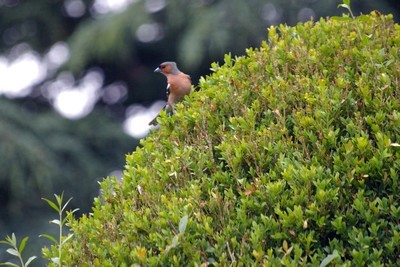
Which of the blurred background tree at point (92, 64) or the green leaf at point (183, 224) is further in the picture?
the blurred background tree at point (92, 64)

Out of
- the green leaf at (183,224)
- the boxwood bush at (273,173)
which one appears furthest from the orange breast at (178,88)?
the green leaf at (183,224)

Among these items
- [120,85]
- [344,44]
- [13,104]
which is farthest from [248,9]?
[344,44]

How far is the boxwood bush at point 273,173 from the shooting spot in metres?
3.01

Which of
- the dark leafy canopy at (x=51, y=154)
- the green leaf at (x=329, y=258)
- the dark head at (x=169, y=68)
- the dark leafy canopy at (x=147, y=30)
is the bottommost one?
the dark leafy canopy at (x=51, y=154)

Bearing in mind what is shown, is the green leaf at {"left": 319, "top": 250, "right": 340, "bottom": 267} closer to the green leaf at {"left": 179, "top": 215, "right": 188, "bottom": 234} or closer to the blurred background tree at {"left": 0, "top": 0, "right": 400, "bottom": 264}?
the green leaf at {"left": 179, "top": 215, "right": 188, "bottom": 234}

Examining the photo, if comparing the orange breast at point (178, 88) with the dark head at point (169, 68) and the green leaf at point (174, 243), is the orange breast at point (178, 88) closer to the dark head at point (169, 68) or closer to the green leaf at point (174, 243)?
the dark head at point (169, 68)

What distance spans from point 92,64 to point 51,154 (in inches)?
77.3

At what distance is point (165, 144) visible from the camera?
3793mm

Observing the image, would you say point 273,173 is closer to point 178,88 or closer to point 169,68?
point 178,88

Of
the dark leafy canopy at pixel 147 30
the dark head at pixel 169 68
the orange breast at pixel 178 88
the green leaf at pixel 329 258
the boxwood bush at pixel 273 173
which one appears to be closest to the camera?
the green leaf at pixel 329 258

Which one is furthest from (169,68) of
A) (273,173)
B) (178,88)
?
(273,173)

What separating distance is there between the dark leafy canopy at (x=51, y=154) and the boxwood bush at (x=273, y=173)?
33.0 feet

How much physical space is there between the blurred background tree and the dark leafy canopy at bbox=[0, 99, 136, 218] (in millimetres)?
19

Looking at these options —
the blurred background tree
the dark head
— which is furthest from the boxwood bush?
the blurred background tree
